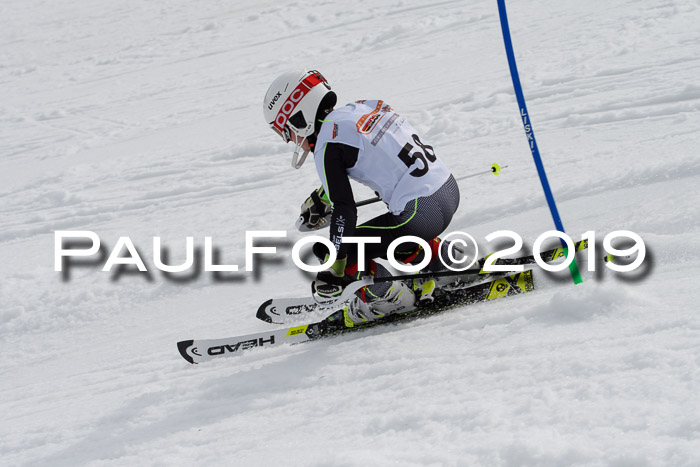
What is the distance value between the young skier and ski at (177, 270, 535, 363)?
0.30 m

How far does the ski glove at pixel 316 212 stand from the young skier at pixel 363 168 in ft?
1.02

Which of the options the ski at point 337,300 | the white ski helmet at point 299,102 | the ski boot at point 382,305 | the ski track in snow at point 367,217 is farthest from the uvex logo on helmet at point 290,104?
the ski track in snow at point 367,217

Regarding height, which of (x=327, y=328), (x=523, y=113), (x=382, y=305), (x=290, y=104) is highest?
(x=290, y=104)

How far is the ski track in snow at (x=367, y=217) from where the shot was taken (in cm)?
310

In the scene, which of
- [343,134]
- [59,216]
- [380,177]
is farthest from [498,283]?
[59,216]

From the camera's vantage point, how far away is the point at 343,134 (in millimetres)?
4051

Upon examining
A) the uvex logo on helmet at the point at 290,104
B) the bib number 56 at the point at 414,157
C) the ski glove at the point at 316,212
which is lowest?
the ski glove at the point at 316,212

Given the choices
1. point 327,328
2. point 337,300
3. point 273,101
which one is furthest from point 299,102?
point 327,328

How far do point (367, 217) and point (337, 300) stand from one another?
254 centimetres

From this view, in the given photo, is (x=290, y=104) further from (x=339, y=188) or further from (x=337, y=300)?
(x=337, y=300)

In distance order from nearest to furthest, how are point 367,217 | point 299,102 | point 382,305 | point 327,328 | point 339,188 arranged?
point 339,188, point 299,102, point 382,305, point 327,328, point 367,217

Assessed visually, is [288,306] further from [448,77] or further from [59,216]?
[448,77]

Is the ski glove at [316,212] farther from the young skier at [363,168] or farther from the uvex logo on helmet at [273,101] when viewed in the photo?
the uvex logo on helmet at [273,101]

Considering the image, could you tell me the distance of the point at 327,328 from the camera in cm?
481
